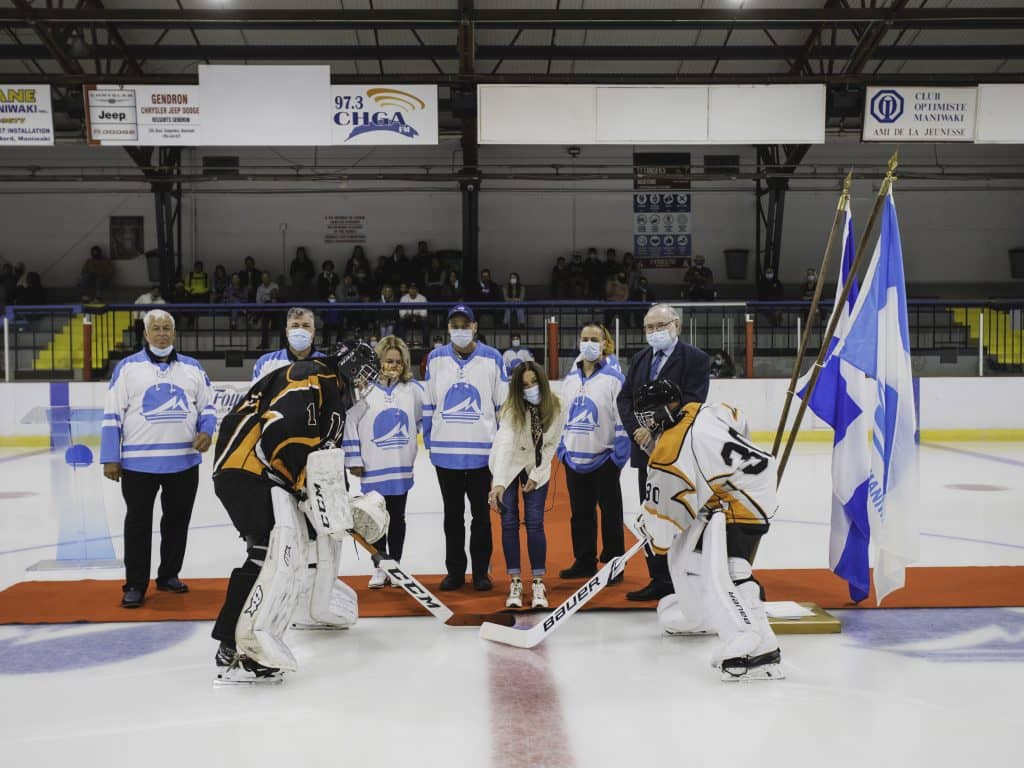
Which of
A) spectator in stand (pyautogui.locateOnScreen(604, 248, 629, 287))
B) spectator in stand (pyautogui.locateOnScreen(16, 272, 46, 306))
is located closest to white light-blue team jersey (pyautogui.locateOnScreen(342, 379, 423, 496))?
spectator in stand (pyautogui.locateOnScreen(604, 248, 629, 287))

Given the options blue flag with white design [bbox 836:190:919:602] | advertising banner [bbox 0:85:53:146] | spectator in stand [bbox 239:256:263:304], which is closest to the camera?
blue flag with white design [bbox 836:190:919:602]

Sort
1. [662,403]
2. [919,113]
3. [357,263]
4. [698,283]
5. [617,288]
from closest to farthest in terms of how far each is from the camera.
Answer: [662,403] → [919,113] → [617,288] → [698,283] → [357,263]

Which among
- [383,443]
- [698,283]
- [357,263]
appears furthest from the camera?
[357,263]

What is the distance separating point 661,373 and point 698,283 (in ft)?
44.0

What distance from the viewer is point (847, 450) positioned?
15.9 feet

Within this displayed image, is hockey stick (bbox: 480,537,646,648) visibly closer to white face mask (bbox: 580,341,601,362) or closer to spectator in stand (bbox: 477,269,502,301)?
white face mask (bbox: 580,341,601,362)

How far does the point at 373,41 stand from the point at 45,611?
13146 millimetres

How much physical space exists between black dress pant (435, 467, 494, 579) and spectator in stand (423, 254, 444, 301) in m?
12.7

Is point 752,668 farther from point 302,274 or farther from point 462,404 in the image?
point 302,274

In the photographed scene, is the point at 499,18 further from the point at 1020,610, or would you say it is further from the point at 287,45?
the point at 1020,610

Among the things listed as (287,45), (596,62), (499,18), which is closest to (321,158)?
(287,45)

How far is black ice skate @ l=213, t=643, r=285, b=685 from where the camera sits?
146 inches

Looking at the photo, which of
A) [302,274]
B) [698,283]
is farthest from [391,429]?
[302,274]

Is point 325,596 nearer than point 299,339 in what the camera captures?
Yes
